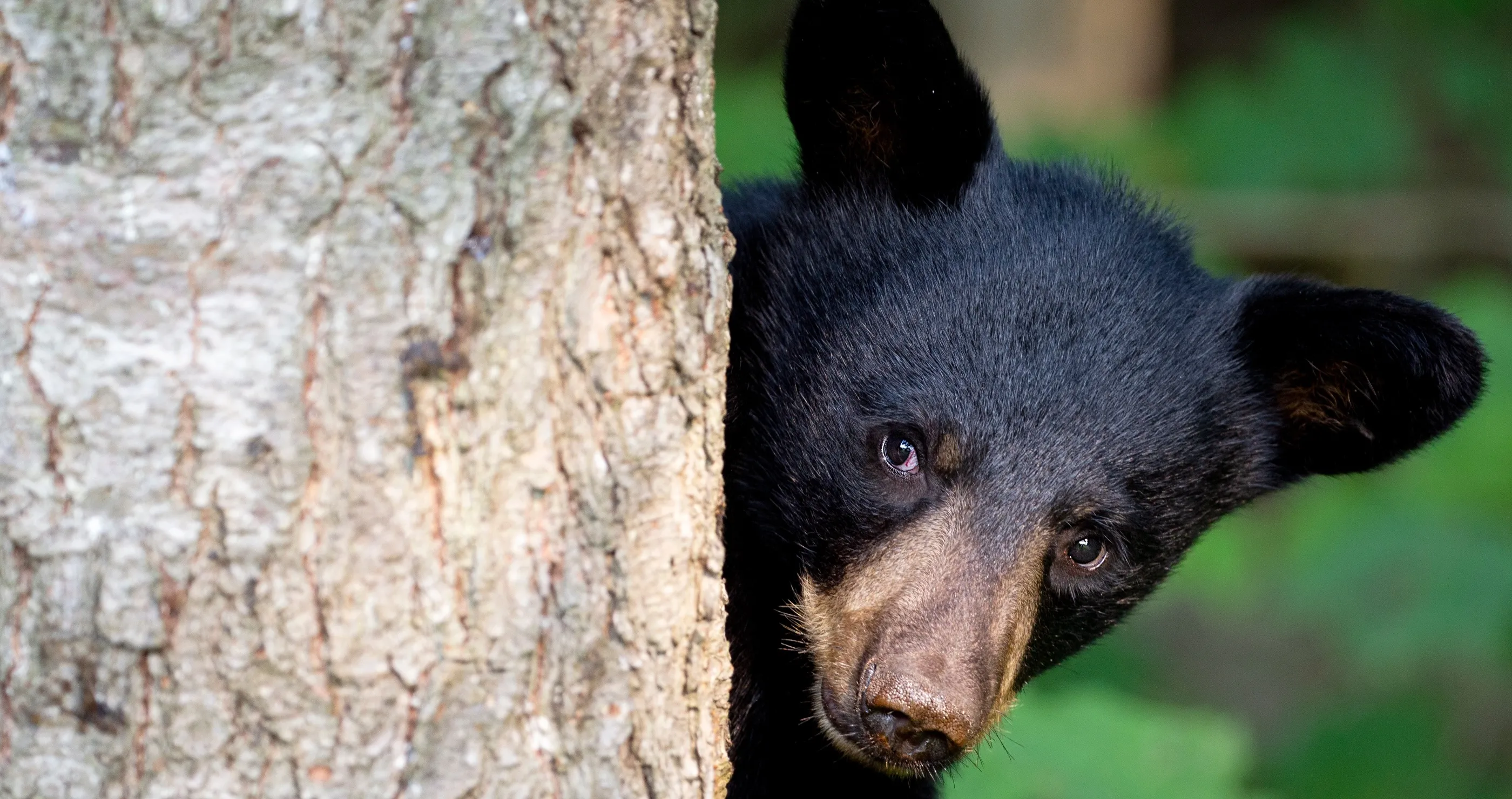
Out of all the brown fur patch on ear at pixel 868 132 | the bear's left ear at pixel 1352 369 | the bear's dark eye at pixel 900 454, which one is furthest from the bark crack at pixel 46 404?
the bear's left ear at pixel 1352 369

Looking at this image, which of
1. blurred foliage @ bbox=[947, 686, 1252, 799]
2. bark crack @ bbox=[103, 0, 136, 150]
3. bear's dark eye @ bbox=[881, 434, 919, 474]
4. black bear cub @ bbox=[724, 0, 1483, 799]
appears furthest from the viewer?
blurred foliage @ bbox=[947, 686, 1252, 799]

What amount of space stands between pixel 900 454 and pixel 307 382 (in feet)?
4.98

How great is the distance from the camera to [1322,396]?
343cm

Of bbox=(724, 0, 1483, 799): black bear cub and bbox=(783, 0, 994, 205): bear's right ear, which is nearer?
bbox=(724, 0, 1483, 799): black bear cub

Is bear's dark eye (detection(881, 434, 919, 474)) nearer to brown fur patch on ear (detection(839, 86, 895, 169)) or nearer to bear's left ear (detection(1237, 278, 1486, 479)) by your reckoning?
brown fur patch on ear (detection(839, 86, 895, 169))

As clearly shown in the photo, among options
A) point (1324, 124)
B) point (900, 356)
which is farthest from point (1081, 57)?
point (900, 356)

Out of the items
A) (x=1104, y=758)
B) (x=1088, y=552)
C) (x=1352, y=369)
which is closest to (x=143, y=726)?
(x=1088, y=552)

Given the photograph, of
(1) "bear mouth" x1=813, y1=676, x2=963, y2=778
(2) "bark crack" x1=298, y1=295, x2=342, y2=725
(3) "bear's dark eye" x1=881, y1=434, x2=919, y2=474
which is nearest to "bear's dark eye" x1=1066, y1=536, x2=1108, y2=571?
(3) "bear's dark eye" x1=881, y1=434, x2=919, y2=474

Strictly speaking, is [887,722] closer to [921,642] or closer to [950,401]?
[921,642]

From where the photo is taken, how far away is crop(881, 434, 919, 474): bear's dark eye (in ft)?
9.27

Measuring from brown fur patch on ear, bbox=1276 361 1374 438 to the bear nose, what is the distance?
1405 mm

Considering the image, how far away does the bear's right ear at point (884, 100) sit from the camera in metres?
2.84

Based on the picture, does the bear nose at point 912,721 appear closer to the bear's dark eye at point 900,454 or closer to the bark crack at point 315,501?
the bear's dark eye at point 900,454

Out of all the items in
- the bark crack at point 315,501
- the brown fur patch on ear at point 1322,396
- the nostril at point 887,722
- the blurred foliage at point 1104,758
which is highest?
the bark crack at point 315,501
